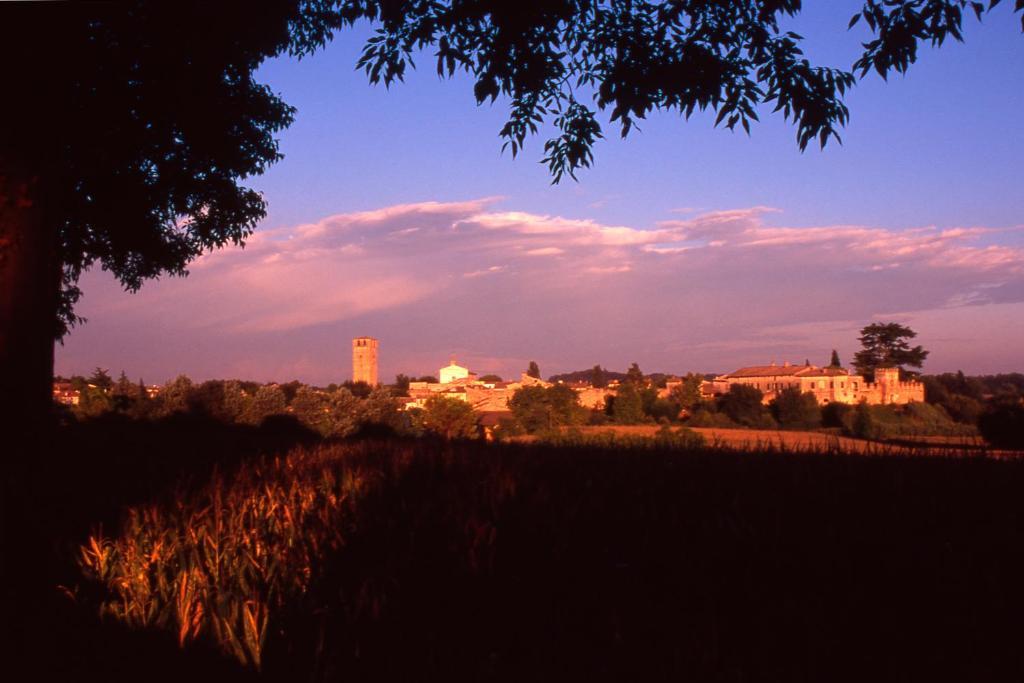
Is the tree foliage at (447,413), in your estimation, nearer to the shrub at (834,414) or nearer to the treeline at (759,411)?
the treeline at (759,411)

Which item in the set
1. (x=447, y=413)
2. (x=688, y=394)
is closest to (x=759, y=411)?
(x=688, y=394)

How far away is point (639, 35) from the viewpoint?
7496 millimetres

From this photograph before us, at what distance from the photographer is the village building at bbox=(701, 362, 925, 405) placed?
5891 centimetres

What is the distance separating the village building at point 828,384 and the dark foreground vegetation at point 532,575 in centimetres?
5559

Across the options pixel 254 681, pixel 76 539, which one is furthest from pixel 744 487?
pixel 76 539

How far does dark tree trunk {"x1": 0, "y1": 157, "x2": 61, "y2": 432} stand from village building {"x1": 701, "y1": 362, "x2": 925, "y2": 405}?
5632cm

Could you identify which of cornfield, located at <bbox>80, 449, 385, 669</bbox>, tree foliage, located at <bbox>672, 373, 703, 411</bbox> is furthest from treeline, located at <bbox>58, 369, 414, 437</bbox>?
tree foliage, located at <bbox>672, 373, 703, 411</bbox>

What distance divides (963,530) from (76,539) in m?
5.29

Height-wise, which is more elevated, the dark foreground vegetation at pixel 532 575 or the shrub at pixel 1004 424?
the shrub at pixel 1004 424

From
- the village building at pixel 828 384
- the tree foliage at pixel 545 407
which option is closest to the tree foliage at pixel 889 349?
the village building at pixel 828 384

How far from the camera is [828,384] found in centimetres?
7706

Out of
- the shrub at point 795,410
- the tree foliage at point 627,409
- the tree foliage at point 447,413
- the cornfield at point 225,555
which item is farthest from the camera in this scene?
the shrub at point 795,410

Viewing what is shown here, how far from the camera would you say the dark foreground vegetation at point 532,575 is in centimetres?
302

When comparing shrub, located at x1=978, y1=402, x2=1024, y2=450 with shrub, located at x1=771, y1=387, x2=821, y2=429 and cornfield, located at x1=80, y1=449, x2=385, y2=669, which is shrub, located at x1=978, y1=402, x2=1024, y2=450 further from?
shrub, located at x1=771, y1=387, x2=821, y2=429
